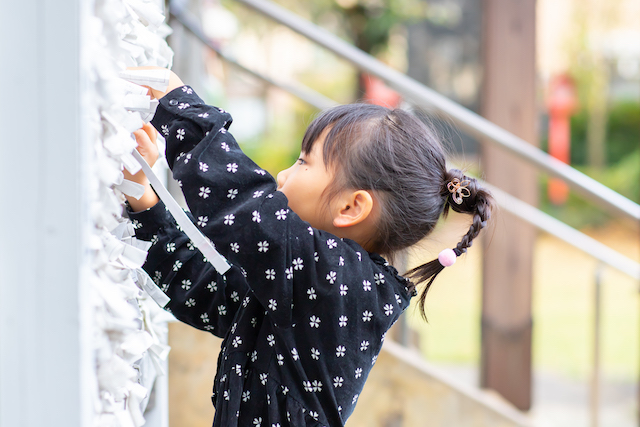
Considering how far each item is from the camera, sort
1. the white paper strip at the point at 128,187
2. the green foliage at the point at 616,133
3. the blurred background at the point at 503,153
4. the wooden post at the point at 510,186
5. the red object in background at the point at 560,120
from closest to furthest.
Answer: the white paper strip at the point at 128,187, the blurred background at the point at 503,153, the wooden post at the point at 510,186, the red object in background at the point at 560,120, the green foliage at the point at 616,133

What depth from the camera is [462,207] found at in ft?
2.91

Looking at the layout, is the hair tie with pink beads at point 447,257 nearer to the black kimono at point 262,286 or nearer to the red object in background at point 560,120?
the black kimono at point 262,286

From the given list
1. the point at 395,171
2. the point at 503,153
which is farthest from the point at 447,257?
the point at 503,153

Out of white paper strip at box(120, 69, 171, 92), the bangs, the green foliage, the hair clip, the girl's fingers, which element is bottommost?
the green foliage

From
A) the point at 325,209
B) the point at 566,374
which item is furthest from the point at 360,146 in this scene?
the point at 566,374

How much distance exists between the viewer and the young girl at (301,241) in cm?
67

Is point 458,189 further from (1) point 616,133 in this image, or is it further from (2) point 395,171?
(1) point 616,133

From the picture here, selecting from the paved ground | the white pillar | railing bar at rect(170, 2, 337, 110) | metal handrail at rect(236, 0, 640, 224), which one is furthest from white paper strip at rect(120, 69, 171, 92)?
the paved ground

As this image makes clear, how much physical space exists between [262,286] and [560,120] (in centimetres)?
893

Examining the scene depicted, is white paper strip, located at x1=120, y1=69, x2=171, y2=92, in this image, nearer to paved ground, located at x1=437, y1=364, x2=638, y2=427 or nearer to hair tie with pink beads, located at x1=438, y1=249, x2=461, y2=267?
hair tie with pink beads, located at x1=438, y1=249, x2=461, y2=267

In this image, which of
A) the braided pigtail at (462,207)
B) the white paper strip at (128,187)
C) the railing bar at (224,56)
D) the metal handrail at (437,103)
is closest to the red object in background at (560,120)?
the railing bar at (224,56)

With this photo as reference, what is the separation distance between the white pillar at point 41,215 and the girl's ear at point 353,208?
1.29 ft

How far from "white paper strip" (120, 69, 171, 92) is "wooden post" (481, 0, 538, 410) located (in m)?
1.81

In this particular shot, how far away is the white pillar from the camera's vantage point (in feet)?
1.45
